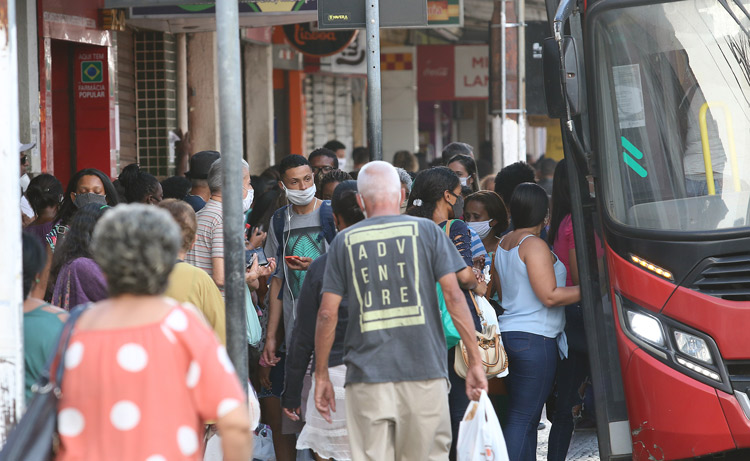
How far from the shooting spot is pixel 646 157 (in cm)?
588

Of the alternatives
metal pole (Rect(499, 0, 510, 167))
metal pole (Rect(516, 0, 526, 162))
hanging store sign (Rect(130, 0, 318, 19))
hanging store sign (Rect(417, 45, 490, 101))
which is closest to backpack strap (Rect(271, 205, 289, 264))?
hanging store sign (Rect(130, 0, 318, 19))

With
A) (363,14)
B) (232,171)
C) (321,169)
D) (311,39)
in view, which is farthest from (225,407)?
(311,39)

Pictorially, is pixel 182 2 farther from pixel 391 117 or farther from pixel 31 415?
pixel 391 117

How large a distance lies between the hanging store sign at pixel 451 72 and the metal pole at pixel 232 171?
20.1 meters

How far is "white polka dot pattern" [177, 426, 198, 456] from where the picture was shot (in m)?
3.36

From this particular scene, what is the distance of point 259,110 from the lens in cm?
1714

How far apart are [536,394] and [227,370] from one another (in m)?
3.42

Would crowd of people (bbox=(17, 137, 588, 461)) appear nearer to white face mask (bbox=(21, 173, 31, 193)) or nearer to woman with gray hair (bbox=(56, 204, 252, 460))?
woman with gray hair (bbox=(56, 204, 252, 460))

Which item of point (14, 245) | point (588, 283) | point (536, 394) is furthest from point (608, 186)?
point (14, 245)

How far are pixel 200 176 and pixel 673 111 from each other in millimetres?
3640

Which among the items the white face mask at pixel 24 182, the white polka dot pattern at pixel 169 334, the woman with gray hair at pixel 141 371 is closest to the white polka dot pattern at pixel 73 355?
the woman with gray hair at pixel 141 371

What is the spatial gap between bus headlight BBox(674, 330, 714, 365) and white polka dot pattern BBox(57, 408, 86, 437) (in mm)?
3206

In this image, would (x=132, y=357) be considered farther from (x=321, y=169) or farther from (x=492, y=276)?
(x=321, y=169)

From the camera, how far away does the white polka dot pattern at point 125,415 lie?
130 inches
